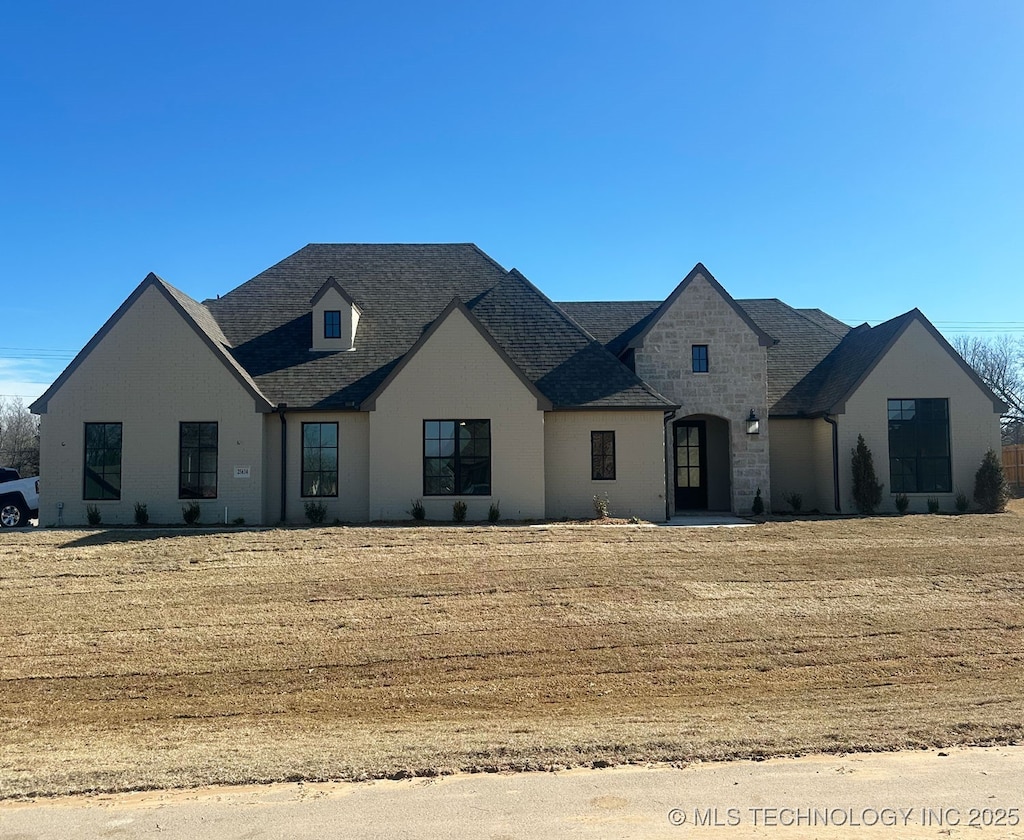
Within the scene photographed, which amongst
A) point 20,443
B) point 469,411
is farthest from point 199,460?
point 20,443

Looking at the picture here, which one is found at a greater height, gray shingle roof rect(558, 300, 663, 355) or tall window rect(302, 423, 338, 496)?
gray shingle roof rect(558, 300, 663, 355)

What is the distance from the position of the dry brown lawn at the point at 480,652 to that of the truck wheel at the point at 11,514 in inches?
279

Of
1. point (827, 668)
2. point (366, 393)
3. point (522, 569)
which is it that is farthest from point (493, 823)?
point (366, 393)

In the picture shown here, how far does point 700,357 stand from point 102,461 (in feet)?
53.7

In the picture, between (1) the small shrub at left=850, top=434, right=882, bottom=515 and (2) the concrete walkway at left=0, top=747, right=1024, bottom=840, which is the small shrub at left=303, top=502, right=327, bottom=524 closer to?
(1) the small shrub at left=850, top=434, right=882, bottom=515

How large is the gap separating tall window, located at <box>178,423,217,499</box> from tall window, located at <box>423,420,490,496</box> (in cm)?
536

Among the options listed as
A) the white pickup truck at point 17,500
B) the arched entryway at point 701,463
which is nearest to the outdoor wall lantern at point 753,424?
the arched entryway at point 701,463

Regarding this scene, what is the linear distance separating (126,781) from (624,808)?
3.90 metres

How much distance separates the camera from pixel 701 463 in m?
24.7

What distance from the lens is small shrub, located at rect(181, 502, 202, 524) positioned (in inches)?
786

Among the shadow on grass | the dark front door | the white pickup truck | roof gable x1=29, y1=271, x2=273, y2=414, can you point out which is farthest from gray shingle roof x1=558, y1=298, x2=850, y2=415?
the white pickup truck

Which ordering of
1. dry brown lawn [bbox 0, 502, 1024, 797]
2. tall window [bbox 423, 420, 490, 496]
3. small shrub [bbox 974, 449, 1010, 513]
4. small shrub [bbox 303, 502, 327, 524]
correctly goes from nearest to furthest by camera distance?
dry brown lawn [bbox 0, 502, 1024, 797]
tall window [bbox 423, 420, 490, 496]
small shrub [bbox 303, 502, 327, 524]
small shrub [bbox 974, 449, 1010, 513]

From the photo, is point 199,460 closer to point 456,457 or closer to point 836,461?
point 456,457

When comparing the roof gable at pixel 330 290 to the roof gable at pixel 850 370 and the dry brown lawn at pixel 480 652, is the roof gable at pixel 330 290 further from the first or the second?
the roof gable at pixel 850 370
